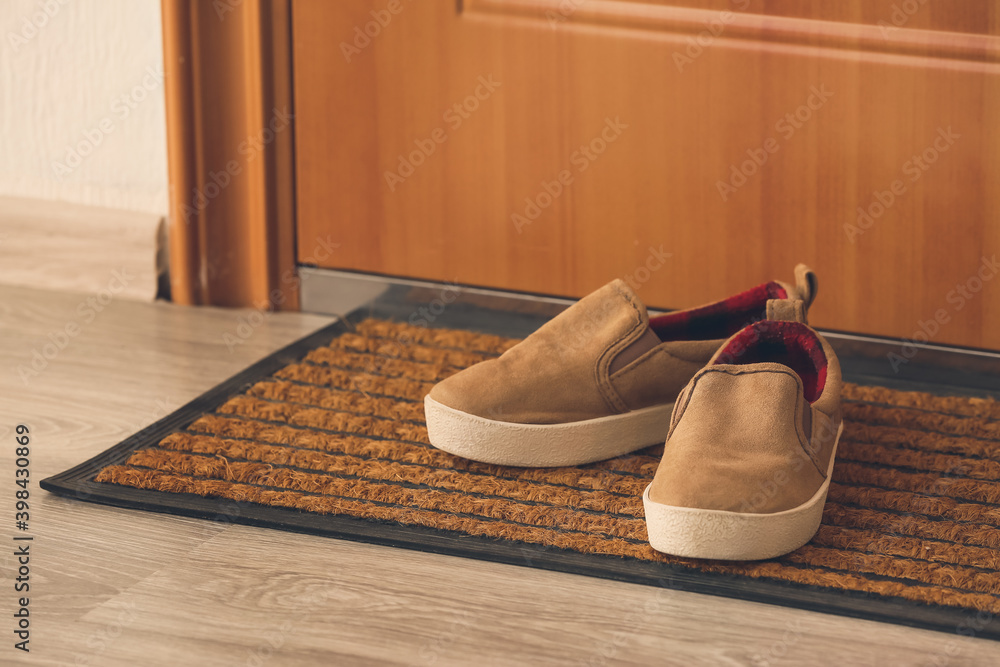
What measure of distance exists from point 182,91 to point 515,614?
99 cm

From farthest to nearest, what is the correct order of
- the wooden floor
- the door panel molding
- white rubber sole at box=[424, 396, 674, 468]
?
the door panel molding → white rubber sole at box=[424, 396, 674, 468] → the wooden floor

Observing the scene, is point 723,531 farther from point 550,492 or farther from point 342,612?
point 342,612

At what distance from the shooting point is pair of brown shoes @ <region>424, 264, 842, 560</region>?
914 millimetres

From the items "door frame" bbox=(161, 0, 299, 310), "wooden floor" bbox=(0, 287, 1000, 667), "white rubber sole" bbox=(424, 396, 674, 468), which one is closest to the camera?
"wooden floor" bbox=(0, 287, 1000, 667)

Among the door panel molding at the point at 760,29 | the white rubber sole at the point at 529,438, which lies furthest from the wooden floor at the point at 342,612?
the door panel molding at the point at 760,29

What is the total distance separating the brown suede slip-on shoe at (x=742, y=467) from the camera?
0.90m

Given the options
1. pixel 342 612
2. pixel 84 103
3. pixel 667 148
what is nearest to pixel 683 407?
pixel 342 612

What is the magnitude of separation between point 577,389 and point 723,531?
0.25 meters

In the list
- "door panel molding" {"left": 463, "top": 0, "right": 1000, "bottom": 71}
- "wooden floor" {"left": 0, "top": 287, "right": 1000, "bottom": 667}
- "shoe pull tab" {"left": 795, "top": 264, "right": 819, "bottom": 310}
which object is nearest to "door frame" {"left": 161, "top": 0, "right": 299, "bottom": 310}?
"door panel molding" {"left": 463, "top": 0, "right": 1000, "bottom": 71}

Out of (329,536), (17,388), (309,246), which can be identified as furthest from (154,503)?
(309,246)

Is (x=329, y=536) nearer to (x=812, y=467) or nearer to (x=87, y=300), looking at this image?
(x=812, y=467)

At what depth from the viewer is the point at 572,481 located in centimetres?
108

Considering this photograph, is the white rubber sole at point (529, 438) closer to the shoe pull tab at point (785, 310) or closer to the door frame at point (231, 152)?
the shoe pull tab at point (785, 310)

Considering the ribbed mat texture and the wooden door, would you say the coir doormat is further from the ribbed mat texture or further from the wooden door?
the wooden door
